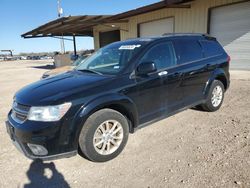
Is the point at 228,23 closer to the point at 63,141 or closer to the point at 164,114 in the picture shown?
the point at 164,114

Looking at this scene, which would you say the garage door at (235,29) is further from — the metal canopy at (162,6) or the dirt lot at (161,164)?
the dirt lot at (161,164)

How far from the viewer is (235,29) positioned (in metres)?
10.9

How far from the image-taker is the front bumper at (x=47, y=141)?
2.79 m

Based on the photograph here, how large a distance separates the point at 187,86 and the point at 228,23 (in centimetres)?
836

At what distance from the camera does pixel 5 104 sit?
712cm

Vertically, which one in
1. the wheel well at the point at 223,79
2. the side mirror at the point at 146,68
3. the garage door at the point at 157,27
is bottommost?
the wheel well at the point at 223,79

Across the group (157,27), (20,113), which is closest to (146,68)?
(20,113)

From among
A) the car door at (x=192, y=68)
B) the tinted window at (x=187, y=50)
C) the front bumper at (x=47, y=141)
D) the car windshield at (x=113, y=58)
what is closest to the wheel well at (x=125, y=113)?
the car windshield at (x=113, y=58)

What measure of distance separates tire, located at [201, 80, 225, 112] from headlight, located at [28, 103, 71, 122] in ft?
11.1

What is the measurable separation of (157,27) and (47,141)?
45.0ft

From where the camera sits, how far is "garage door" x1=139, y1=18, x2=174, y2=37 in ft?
46.5

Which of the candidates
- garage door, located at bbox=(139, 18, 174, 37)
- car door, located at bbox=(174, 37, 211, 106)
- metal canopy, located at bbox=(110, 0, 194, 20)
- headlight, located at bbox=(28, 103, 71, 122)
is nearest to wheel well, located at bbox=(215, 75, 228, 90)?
car door, located at bbox=(174, 37, 211, 106)

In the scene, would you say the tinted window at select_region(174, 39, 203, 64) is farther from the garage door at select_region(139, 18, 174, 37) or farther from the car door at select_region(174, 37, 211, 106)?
the garage door at select_region(139, 18, 174, 37)

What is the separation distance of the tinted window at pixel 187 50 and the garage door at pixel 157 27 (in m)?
9.98
